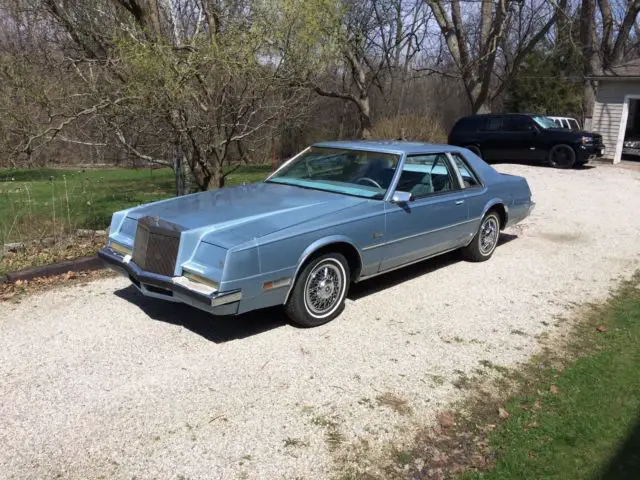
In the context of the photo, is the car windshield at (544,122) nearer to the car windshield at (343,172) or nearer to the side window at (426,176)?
the side window at (426,176)

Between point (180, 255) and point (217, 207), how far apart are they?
0.76 meters

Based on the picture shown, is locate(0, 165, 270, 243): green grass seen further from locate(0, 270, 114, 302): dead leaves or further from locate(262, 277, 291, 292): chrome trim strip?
locate(262, 277, 291, 292): chrome trim strip

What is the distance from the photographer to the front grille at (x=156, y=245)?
13.7 ft

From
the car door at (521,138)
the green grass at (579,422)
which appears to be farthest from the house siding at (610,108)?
the green grass at (579,422)

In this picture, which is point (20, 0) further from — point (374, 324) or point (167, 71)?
point (374, 324)

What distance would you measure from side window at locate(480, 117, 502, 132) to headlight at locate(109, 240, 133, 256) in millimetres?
14990

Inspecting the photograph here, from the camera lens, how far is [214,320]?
4785mm

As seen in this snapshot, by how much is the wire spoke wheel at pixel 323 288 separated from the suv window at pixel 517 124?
46.6 ft

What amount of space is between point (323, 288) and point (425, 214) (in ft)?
4.91

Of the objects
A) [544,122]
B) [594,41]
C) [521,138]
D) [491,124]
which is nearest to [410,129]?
[491,124]

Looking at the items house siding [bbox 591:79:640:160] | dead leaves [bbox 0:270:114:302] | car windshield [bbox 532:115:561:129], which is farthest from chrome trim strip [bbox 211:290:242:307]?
house siding [bbox 591:79:640:160]

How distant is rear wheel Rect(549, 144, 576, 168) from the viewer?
16.5 m

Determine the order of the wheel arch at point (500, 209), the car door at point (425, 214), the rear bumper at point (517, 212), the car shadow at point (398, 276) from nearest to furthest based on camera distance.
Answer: the car door at point (425, 214), the car shadow at point (398, 276), the wheel arch at point (500, 209), the rear bumper at point (517, 212)

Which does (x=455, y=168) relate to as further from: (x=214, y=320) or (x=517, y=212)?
(x=214, y=320)
